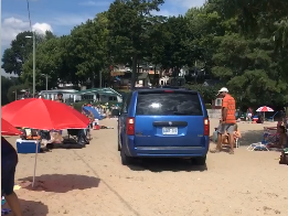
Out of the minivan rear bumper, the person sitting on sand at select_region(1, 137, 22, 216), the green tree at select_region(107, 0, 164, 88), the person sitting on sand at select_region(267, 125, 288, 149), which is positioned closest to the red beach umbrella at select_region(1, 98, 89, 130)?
the person sitting on sand at select_region(1, 137, 22, 216)

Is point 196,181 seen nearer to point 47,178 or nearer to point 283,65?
point 47,178

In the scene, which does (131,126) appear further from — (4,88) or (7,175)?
(7,175)

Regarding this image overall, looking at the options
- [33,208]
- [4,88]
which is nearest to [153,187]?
[33,208]

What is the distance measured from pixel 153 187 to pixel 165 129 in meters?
1.69

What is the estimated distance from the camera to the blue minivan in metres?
8.92

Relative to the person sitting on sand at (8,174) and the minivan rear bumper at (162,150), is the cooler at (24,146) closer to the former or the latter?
the minivan rear bumper at (162,150)

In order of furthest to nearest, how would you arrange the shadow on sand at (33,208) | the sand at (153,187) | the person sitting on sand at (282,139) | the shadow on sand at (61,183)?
the person sitting on sand at (282,139) → the shadow on sand at (61,183) → the sand at (153,187) → the shadow on sand at (33,208)

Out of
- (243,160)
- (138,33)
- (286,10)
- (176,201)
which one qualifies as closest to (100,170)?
(176,201)

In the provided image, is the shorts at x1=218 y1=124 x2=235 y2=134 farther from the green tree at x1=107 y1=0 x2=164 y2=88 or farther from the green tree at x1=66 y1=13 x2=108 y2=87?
the green tree at x1=66 y1=13 x2=108 y2=87

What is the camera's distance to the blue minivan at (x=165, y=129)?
8922 mm

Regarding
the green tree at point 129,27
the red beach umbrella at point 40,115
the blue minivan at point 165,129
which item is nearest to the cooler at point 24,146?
the blue minivan at point 165,129

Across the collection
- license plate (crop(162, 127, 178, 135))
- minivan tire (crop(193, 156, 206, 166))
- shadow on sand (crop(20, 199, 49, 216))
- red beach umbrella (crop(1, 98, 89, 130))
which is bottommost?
shadow on sand (crop(20, 199, 49, 216))

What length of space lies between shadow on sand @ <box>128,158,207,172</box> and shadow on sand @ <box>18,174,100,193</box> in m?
1.57

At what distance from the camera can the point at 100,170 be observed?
932 centimetres
